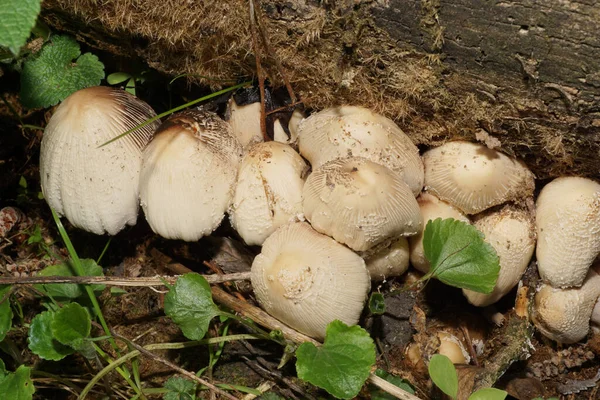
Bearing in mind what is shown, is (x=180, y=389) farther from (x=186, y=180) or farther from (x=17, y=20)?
(x=17, y=20)

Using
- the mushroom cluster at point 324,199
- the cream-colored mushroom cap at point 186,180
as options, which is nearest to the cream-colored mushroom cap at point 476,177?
the mushroom cluster at point 324,199

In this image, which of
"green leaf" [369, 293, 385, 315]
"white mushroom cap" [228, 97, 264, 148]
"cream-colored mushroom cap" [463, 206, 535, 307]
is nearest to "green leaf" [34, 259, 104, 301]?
"white mushroom cap" [228, 97, 264, 148]

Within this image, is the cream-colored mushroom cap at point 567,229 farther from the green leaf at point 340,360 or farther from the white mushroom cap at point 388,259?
the green leaf at point 340,360

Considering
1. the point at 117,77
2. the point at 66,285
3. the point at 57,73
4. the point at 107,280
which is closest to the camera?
the point at 107,280

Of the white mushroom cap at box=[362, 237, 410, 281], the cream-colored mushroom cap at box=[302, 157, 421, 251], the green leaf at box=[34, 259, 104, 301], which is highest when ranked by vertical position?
the cream-colored mushroom cap at box=[302, 157, 421, 251]

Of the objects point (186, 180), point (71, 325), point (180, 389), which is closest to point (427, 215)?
point (186, 180)

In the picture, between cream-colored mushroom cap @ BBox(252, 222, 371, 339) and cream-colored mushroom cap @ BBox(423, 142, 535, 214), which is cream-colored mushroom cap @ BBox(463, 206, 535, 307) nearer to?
cream-colored mushroom cap @ BBox(423, 142, 535, 214)
